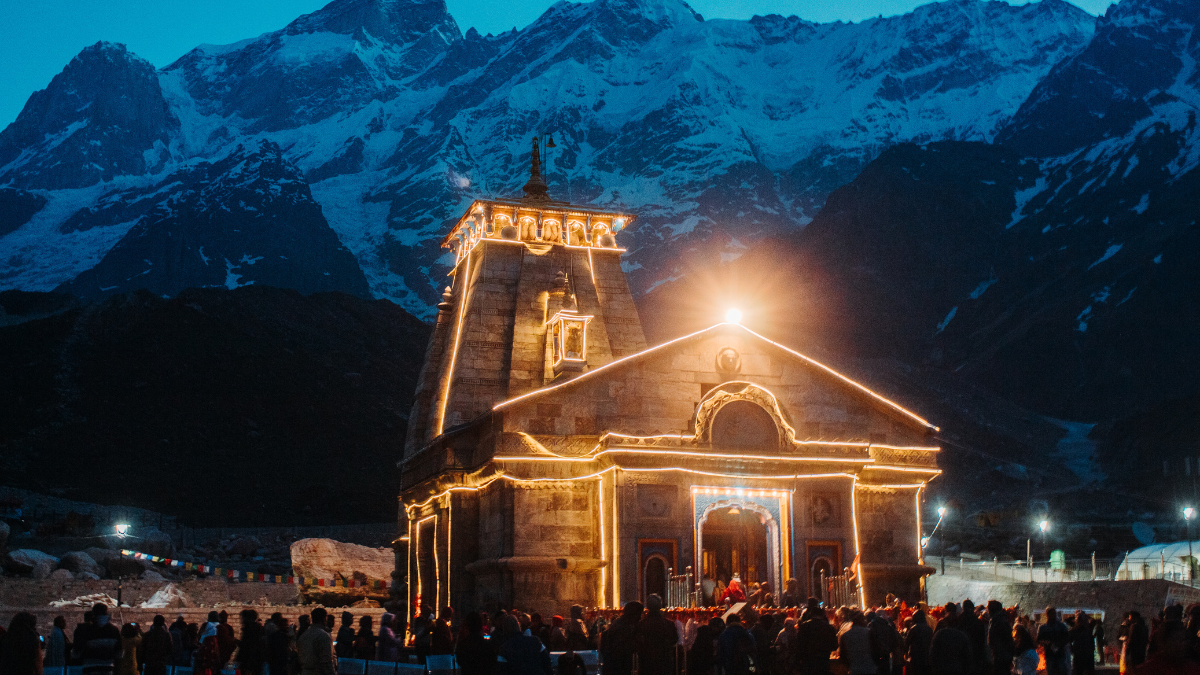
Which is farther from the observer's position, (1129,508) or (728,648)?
(1129,508)

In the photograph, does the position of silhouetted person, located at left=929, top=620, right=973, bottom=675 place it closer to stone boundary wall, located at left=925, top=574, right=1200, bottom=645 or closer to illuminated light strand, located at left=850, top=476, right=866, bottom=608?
stone boundary wall, located at left=925, top=574, right=1200, bottom=645

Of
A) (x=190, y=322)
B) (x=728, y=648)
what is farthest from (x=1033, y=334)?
(x=728, y=648)

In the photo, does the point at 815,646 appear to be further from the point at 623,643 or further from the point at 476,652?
the point at 476,652

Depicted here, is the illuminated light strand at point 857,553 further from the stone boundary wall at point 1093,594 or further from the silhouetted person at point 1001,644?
the silhouetted person at point 1001,644

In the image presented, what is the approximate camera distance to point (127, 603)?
124 feet

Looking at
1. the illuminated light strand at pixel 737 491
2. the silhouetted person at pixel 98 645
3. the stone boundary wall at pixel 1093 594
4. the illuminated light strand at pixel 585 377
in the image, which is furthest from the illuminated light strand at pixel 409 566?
the silhouetted person at pixel 98 645

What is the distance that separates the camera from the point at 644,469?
26031mm

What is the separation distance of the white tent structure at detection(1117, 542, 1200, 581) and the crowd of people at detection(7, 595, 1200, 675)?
20.3 m

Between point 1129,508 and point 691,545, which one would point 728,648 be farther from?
point 1129,508

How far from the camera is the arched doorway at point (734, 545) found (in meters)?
28.5

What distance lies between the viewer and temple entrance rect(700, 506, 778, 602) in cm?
2902

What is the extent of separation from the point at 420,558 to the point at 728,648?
19.5 m

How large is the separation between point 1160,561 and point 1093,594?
33.4 ft

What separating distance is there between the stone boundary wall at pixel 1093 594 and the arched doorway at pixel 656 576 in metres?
7.59
